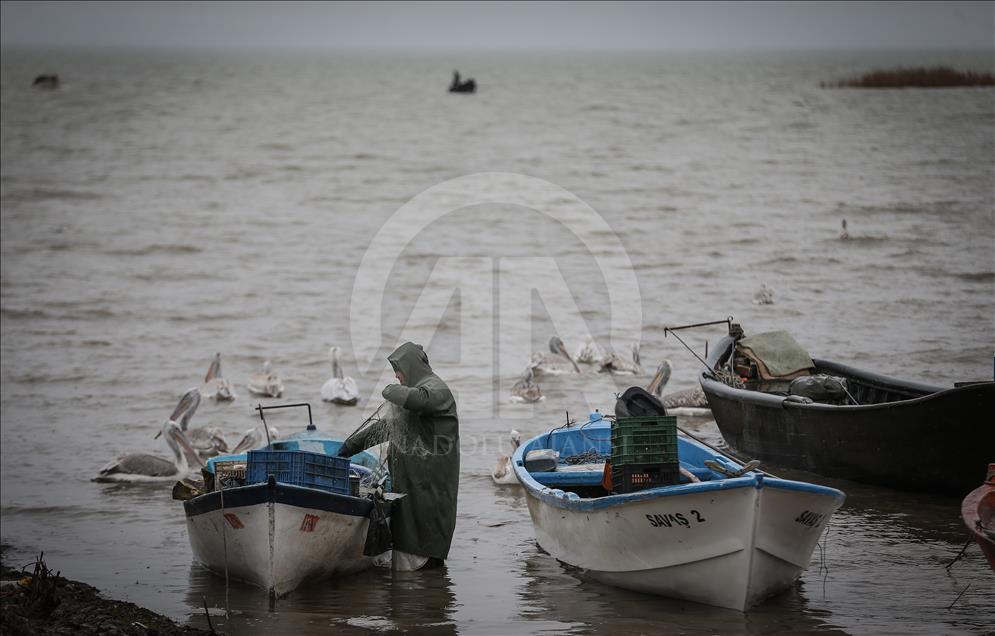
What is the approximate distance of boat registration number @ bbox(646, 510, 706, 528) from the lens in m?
8.12

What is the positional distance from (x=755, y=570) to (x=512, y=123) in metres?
55.5

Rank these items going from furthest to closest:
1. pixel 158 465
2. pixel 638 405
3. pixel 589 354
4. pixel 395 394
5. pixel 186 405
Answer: pixel 589 354
pixel 186 405
pixel 158 465
pixel 638 405
pixel 395 394

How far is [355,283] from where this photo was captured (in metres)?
25.7

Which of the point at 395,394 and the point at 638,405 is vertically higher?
the point at 395,394

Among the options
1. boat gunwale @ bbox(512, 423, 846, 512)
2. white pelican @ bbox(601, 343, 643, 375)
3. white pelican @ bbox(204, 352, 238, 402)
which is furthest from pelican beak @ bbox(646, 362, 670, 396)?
white pelican @ bbox(204, 352, 238, 402)

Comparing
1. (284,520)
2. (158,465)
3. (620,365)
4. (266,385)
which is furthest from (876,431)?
(266,385)

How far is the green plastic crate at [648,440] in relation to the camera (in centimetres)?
863

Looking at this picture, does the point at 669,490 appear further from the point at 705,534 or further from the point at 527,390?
the point at 527,390

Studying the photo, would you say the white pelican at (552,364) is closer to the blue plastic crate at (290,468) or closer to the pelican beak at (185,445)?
the pelican beak at (185,445)

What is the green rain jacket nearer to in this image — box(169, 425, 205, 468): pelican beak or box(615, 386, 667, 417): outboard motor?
box(615, 386, 667, 417): outboard motor

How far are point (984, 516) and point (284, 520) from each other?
5.02 m

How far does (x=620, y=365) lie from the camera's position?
17.4m

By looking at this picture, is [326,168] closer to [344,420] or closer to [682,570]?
[344,420]

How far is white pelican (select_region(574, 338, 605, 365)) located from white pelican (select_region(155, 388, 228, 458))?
19.2 ft
